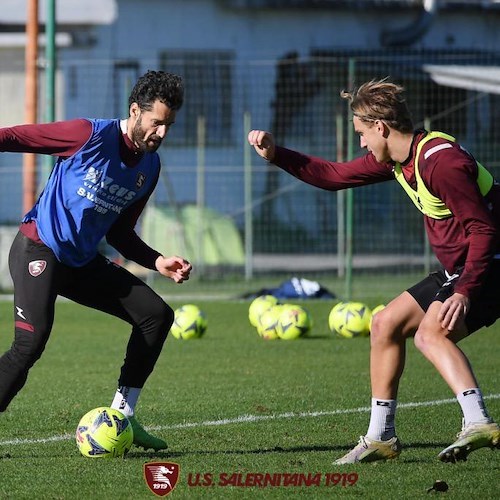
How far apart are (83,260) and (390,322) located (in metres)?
1.73

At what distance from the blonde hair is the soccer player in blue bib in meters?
1.00

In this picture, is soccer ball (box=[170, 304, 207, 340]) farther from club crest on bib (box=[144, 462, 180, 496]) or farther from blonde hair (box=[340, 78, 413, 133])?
blonde hair (box=[340, 78, 413, 133])

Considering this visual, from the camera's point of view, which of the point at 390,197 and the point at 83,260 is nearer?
the point at 83,260

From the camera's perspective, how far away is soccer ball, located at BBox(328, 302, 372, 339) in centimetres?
1358

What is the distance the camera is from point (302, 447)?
23.4 feet

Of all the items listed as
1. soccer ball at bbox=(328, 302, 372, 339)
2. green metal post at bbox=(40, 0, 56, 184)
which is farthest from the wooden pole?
soccer ball at bbox=(328, 302, 372, 339)

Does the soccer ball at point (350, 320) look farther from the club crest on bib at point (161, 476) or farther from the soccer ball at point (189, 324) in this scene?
the club crest on bib at point (161, 476)

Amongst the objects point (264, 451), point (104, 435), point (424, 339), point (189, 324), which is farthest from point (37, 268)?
point (189, 324)

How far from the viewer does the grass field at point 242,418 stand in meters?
6.05

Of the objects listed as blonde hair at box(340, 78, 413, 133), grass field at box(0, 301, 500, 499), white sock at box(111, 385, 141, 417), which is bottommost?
grass field at box(0, 301, 500, 499)

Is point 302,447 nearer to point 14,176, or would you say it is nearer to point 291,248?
point 291,248

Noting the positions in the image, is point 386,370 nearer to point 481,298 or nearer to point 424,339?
point 424,339

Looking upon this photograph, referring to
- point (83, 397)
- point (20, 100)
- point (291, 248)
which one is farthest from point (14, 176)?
point (83, 397)

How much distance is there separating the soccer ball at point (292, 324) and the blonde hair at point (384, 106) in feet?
23.9
